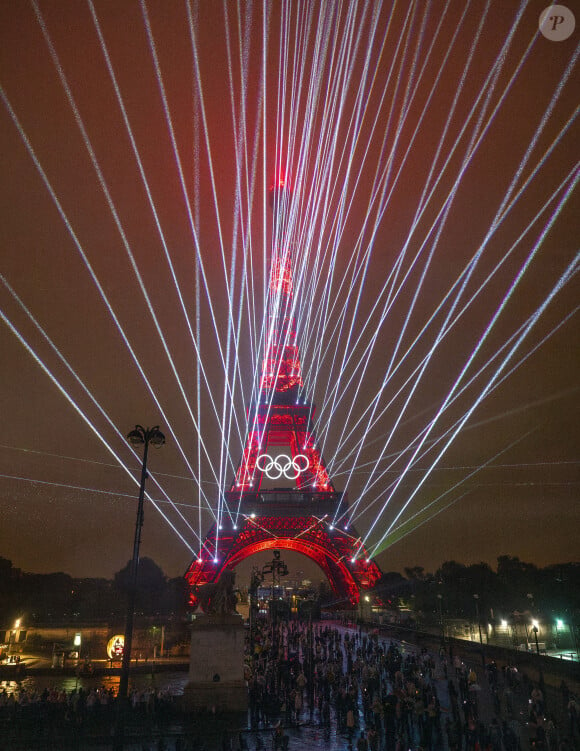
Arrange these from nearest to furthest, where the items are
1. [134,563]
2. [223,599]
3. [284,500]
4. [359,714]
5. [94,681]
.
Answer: [134,563] → [359,714] → [223,599] → [94,681] → [284,500]

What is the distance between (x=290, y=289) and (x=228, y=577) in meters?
52.5

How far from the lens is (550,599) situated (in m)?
75.0

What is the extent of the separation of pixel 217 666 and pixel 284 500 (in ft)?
123

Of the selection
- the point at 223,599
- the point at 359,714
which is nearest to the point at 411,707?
the point at 359,714

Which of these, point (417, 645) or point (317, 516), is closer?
point (417, 645)

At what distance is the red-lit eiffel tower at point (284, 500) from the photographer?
52562 mm

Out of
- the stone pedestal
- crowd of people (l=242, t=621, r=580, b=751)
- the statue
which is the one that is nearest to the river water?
crowd of people (l=242, t=621, r=580, b=751)

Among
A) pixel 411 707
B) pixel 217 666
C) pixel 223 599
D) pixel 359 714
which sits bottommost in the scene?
pixel 359 714

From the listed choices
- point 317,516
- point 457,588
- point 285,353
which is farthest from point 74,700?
point 457,588

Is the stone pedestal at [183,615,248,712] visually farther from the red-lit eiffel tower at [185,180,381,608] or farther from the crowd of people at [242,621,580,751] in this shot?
the red-lit eiffel tower at [185,180,381,608]

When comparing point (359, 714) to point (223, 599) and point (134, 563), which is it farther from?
point (134, 563)

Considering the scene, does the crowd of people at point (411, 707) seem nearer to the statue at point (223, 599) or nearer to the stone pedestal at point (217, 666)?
the stone pedestal at point (217, 666)

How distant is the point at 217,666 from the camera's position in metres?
20.9

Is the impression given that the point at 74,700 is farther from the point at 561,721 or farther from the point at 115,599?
the point at 115,599
